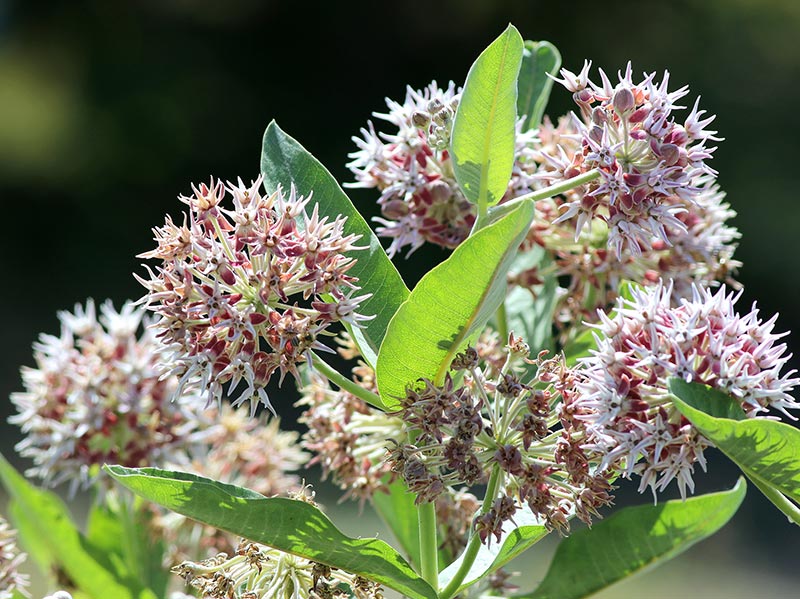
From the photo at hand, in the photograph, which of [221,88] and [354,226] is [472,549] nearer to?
[354,226]

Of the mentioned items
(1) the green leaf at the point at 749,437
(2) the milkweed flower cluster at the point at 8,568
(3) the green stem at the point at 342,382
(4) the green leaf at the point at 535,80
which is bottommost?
(1) the green leaf at the point at 749,437

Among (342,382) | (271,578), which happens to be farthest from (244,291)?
(271,578)

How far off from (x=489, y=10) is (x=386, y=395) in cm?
639

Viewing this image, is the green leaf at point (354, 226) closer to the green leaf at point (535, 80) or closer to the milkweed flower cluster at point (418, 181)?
the milkweed flower cluster at point (418, 181)

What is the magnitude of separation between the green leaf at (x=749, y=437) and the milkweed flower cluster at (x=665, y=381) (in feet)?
0.05

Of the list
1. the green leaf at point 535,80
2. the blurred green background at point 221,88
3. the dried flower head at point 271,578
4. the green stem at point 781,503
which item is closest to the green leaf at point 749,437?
the green stem at point 781,503

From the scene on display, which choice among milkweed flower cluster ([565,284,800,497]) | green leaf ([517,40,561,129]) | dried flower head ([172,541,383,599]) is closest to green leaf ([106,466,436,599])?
dried flower head ([172,541,383,599])

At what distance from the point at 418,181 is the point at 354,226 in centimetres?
10

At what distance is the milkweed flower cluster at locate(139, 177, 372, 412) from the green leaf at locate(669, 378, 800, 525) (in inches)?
8.1

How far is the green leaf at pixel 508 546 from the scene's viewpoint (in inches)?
25.1

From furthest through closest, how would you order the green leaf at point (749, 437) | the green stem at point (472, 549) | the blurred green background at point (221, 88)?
the blurred green background at point (221, 88) < the green stem at point (472, 549) < the green leaf at point (749, 437)

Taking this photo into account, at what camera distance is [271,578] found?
65cm

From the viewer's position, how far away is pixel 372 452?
30.7 inches

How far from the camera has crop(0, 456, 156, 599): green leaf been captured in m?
0.88
